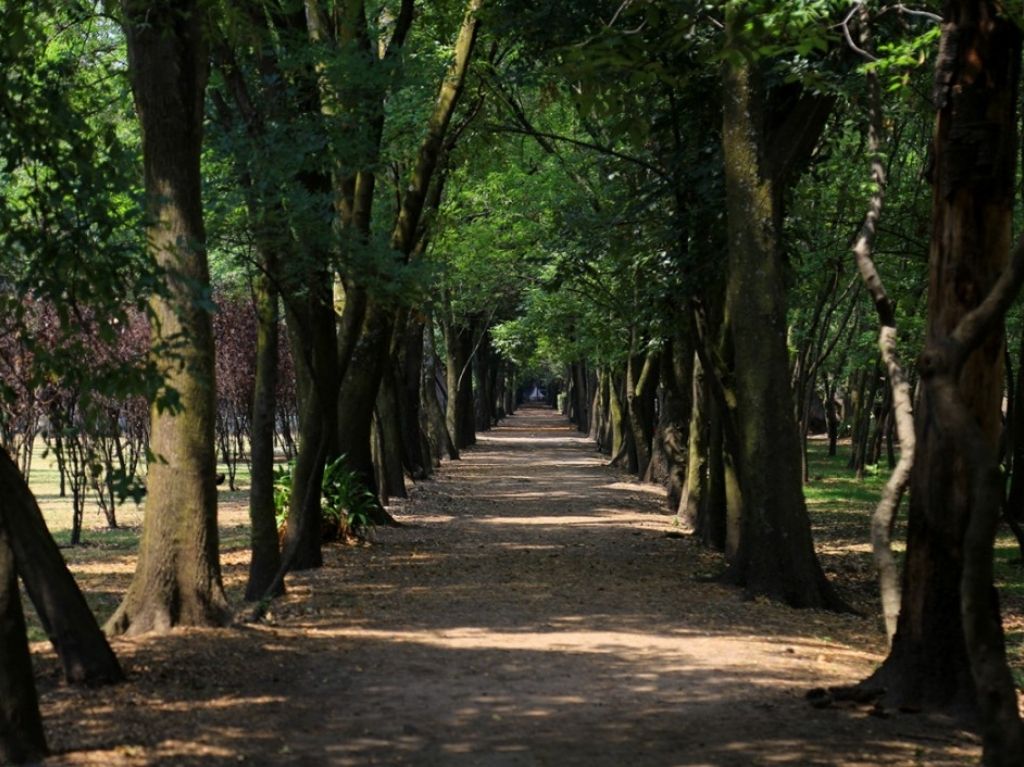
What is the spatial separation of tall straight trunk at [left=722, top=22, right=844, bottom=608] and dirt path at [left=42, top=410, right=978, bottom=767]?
1.48 ft

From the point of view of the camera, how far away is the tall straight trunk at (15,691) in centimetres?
679

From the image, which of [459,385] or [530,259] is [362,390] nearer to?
[530,259]

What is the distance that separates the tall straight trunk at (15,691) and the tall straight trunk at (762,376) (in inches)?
320

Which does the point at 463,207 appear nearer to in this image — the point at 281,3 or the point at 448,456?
the point at 448,456

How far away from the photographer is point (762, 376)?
538 inches

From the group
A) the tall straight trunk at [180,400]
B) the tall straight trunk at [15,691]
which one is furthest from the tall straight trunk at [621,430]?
the tall straight trunk at [15,691]

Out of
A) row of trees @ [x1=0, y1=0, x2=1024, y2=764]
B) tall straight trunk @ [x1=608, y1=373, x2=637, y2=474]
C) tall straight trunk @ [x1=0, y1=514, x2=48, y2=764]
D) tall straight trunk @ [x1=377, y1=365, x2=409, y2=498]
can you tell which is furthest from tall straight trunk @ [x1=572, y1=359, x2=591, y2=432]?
tall straight trunk @ [x1=0, y1=514, x2=48, y2=764]

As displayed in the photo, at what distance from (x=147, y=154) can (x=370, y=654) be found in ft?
12.8

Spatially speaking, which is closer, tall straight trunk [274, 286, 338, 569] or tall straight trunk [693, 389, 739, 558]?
tall straight trunk [274, 286, 338, 569]

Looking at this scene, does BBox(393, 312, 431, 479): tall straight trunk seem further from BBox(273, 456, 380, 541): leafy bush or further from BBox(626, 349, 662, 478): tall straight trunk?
BBox(273, 456, 380, 541): leafy bush

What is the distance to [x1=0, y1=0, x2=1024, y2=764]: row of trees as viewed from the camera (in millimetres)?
7418

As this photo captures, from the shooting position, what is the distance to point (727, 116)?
14.0 metres

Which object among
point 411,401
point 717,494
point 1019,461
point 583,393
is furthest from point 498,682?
point 583,393

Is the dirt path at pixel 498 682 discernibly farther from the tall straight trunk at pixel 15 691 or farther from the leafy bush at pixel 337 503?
the leafy bush at pixel 337 503
